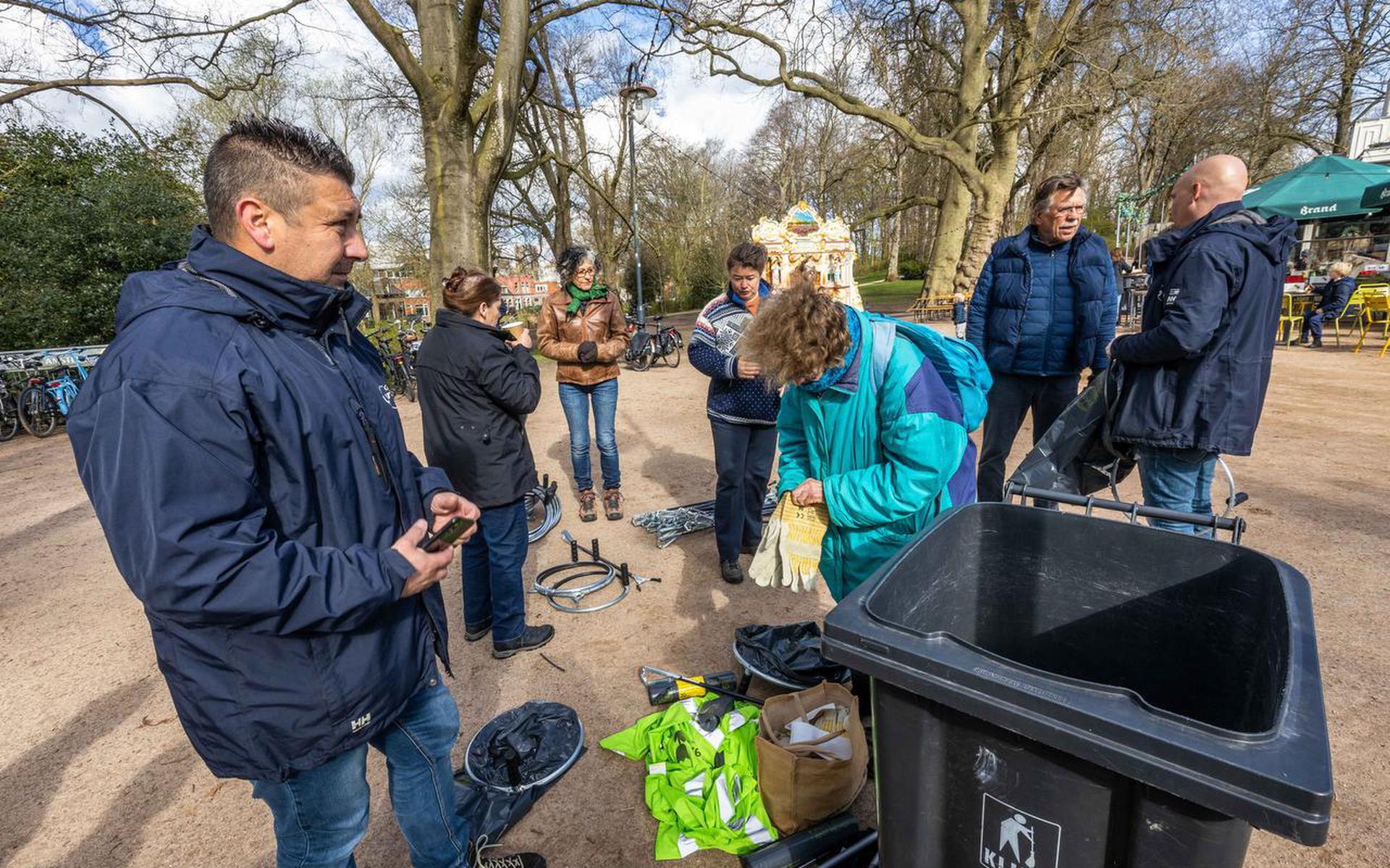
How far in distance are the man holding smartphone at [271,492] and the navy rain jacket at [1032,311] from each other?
3.22 metres

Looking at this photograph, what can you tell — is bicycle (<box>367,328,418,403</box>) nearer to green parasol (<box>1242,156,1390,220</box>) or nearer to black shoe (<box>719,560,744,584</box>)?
black shoe (<box>719,560,744,584</box>)

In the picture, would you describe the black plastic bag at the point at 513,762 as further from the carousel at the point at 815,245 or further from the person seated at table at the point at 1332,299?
the person seated at table at the point at 1332,299

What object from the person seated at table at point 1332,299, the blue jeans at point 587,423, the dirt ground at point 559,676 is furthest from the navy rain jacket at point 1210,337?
the person seated at table at point 1332,299

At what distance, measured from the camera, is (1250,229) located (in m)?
2.41

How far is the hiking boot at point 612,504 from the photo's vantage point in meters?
4.93

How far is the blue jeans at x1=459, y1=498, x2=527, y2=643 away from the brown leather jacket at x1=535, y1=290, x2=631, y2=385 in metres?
1.70

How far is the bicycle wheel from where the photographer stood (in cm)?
855

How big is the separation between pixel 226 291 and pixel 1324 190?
59.9ft

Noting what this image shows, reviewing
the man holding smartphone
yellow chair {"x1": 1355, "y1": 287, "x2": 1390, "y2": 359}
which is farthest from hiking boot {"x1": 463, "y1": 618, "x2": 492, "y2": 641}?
yellow chair {"x1": 1355, "y1": 287, "x2": 1390, "y2": 359}

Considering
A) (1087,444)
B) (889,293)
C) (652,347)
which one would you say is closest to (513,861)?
(1087,444)

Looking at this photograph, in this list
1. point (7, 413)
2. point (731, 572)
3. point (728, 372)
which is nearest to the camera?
point (728, 372)

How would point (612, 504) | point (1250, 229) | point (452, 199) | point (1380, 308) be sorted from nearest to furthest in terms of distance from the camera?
point (1250, 229)
point (612, 504)
point (452, 199)
point (1380, 308)

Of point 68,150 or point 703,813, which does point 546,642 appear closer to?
point 703,813

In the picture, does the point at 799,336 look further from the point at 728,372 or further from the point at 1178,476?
the point at 1178,476
